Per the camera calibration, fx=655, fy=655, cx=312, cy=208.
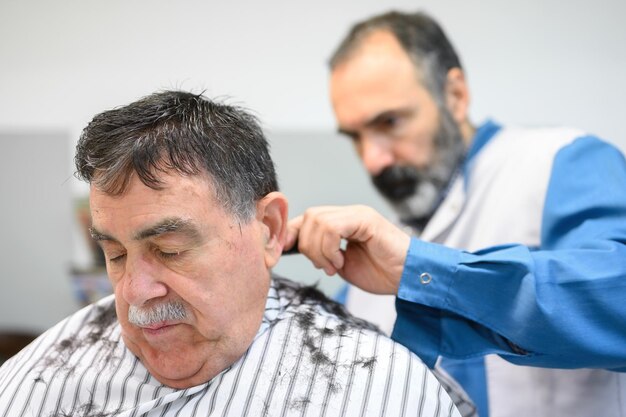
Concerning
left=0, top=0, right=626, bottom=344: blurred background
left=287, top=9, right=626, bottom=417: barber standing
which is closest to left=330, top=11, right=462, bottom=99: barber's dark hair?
left=287, top=9, right=626, bottom=417: barber standing

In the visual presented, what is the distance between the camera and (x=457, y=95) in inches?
92.4

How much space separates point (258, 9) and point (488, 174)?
1.50 metres

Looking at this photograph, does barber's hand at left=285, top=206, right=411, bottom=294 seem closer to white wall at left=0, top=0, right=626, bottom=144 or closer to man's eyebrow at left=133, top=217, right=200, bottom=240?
man's eyebrow at left=133, top=217, right=200, bottom=240

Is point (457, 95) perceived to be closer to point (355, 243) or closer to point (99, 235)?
point (355, 243)

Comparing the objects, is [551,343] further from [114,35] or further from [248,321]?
[114,35]

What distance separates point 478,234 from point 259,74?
58.7 inches

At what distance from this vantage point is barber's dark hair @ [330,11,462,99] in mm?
2227

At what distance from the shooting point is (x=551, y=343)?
4.43 ft

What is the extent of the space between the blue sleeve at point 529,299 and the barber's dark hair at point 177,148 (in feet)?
1.35

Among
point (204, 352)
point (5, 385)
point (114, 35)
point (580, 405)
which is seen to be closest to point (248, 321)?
point (204, 352)

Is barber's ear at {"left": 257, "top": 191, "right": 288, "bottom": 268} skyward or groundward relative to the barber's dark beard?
skyward

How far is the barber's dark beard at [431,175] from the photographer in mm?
2227

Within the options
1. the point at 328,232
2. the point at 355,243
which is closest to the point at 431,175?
the point at 355,243

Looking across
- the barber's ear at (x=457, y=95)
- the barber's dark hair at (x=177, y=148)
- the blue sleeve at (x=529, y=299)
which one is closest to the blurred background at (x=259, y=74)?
the barber's ear at (x=457, y=95)
